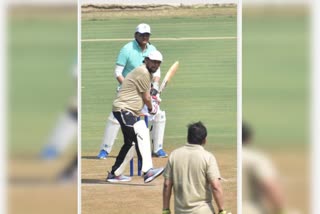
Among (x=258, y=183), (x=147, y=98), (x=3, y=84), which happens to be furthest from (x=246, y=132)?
(x=3, y=84)

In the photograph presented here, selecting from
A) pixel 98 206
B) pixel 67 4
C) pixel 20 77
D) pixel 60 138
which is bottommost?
pixel 98 206

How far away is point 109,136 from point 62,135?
0.47 meters

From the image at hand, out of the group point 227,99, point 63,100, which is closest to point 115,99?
point 63,100

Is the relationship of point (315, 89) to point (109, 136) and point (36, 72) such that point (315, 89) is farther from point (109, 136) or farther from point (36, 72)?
point (36, 72)

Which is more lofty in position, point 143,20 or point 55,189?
point 143,20

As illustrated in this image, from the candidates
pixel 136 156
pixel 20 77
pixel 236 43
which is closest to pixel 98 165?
pixel 136 156

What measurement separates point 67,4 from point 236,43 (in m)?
1.68

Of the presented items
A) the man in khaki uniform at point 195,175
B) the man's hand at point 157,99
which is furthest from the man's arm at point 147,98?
the man in khaki uniform at point 195,175

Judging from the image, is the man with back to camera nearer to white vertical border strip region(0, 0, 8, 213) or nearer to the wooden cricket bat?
the wooden cricket bat

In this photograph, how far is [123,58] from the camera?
9.56 meters

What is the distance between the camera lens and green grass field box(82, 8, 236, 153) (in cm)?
949

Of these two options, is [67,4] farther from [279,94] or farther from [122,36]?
[279,94]

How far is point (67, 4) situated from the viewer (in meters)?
9.41

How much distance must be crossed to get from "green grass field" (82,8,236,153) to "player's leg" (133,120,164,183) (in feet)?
0.67
